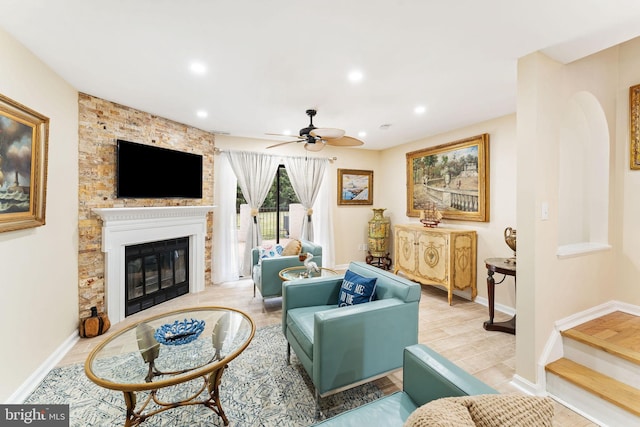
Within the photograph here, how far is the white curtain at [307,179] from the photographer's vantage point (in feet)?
16.4

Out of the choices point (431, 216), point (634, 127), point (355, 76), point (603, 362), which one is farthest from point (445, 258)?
point (355, 76)

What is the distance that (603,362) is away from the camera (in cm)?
188

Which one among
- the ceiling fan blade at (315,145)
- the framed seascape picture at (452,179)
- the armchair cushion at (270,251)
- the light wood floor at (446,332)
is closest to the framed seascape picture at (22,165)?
the light wood floor at (446,332)

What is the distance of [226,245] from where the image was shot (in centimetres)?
448

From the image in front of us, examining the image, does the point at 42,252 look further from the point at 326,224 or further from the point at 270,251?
the point at 326,224

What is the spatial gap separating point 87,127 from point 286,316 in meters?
2.94

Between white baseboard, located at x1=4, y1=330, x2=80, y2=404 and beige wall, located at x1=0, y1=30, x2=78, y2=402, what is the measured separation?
0.11ft

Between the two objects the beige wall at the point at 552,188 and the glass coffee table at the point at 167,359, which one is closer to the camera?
the glass coffee table at the point at 167,359

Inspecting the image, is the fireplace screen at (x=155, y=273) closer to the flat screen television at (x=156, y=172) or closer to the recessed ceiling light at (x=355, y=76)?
the flat screen television at (x=156, y=172)

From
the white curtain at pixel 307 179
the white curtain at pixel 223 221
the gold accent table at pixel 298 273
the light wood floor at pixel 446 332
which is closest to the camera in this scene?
the light wood floor at pixel 446 332

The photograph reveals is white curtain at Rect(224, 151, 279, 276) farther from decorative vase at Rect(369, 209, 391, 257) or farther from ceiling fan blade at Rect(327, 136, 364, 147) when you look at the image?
decorative vase at Rect(369, 209, 391, 257)

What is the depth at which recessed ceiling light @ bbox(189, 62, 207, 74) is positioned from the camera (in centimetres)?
220

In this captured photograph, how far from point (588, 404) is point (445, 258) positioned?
1992 mm

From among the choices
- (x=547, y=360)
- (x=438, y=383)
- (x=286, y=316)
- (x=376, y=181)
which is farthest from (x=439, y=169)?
(x=438, y=383)
